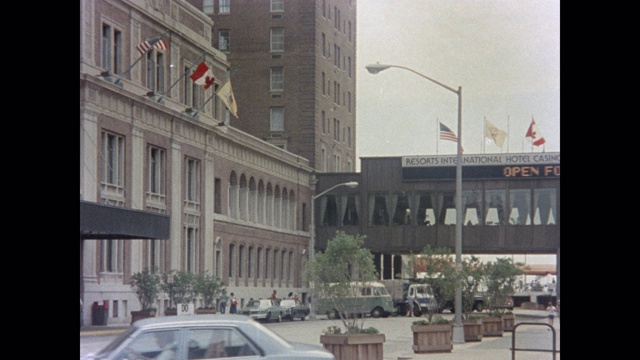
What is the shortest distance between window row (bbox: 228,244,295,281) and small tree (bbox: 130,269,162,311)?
3.53 feet

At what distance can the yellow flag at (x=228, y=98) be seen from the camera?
41.9ft

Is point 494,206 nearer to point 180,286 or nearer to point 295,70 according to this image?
point 295,70

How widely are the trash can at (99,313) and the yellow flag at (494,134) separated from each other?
224 inches

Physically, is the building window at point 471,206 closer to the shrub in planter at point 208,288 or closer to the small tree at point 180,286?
the shrub in planter at point 208,288

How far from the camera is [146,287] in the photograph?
39.8 feet

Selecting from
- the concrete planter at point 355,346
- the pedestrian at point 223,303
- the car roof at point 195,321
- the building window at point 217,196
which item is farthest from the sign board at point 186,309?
the car roof at point 195,321

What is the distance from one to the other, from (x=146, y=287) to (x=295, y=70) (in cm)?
379

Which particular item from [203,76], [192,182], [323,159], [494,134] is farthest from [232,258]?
[494,134]

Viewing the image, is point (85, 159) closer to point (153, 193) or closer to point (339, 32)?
point (153, 193)

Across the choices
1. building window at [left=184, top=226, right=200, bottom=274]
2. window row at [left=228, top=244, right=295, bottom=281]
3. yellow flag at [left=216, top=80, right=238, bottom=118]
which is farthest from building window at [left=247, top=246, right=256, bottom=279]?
yellow flag at [left=216, top=80, right=238, bottom=118]

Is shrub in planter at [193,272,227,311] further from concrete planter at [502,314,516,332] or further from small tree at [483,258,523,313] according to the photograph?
concrete planter at [502,314,516,332]

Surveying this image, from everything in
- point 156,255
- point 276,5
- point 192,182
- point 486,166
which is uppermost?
point 276,5

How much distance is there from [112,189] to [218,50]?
2.60m
